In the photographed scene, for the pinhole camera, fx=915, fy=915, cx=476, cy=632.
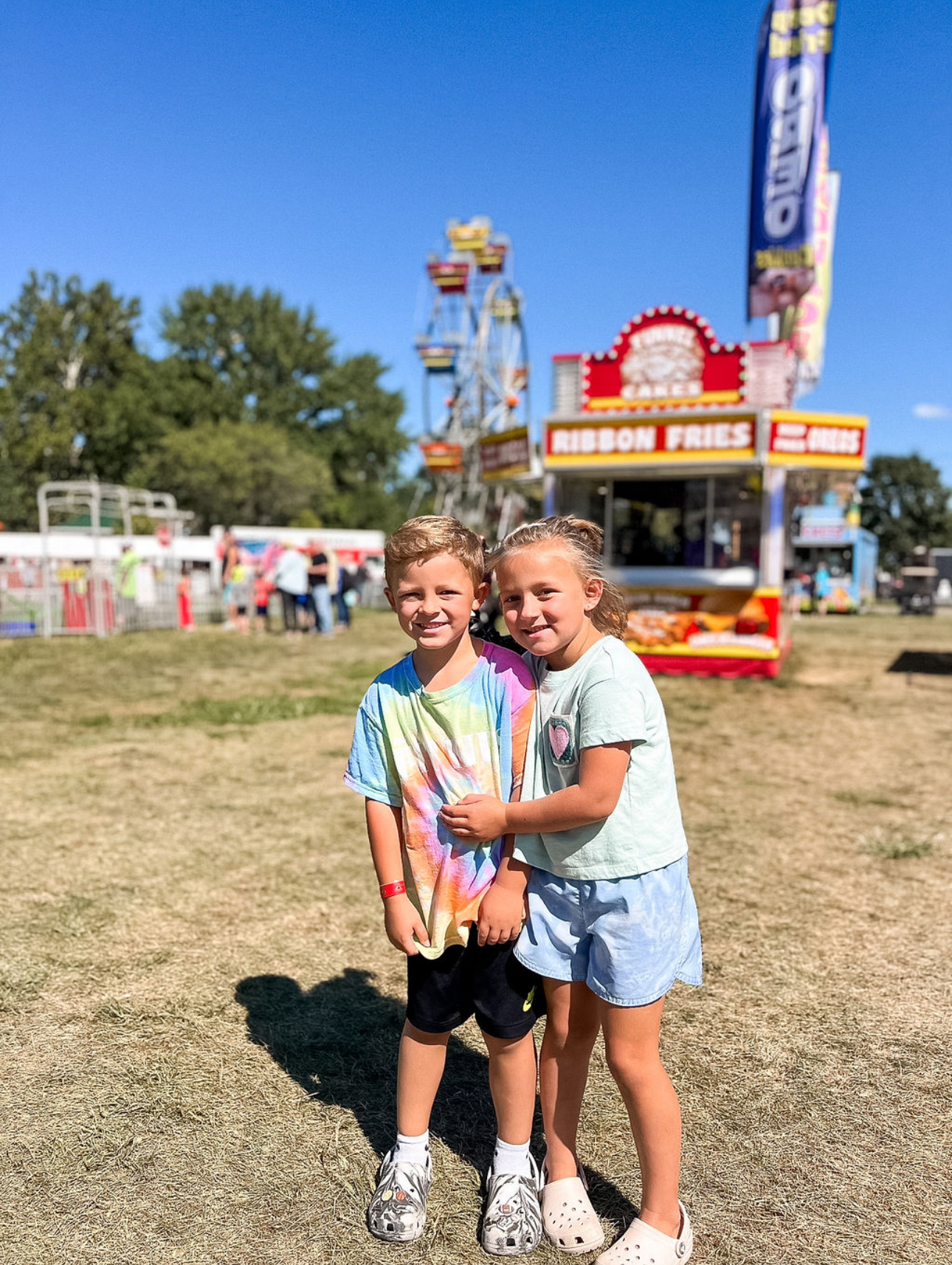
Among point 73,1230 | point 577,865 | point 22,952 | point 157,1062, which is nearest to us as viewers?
point 577,865

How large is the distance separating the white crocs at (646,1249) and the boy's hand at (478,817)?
86cm

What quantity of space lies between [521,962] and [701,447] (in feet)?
31.2

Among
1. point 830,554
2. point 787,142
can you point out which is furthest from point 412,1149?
point 830,554

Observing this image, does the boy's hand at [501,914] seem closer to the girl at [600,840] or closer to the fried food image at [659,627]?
the girl at [600,840]

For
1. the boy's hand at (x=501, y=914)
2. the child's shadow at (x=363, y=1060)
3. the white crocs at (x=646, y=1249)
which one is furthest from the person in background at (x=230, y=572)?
the white crocs at (x=646, y=1249)

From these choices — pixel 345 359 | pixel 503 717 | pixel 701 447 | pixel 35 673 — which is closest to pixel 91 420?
pixel 345 359

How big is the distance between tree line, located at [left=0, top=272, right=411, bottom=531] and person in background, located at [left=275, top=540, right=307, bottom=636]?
97.1 ft

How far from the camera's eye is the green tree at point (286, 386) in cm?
5262

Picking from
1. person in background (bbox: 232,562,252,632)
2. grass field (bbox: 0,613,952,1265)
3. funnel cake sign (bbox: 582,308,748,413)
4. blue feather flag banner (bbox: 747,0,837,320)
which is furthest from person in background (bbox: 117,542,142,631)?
blue feather flag banner (bbox: 747,0,837,320)

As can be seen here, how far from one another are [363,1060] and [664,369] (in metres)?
9.79

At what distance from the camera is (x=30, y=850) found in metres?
4.49

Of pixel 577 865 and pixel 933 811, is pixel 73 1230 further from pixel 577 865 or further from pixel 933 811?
pixel 933 811

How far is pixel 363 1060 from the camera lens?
2.71m

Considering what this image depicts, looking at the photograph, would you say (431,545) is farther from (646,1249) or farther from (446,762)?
(646,1249)
